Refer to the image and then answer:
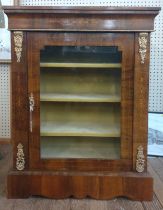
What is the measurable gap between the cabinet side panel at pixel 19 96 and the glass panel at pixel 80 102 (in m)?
0.07

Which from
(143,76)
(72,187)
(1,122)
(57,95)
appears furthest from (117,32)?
(1,122)

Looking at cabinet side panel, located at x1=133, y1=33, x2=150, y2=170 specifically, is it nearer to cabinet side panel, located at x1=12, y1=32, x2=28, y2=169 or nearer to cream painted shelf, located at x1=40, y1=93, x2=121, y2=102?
cream painted shelf, located at x1=40, y1=93, x2=121, y2=102

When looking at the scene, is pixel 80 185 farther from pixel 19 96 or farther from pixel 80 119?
pixel 19 96

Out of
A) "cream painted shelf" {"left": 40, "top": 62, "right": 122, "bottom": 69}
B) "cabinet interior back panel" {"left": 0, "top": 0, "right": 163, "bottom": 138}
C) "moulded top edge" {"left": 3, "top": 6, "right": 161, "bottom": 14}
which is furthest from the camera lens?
"cabinet interior back panel" {"left": 0, "top": 0, "right": 163, "bottom": 138}

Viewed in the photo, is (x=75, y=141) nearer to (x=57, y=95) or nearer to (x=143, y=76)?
(x=57, y=95)

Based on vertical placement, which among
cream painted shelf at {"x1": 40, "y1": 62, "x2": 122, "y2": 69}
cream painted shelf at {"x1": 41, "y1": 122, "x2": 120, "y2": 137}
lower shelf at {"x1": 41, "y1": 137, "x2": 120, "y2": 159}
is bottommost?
lower shelf at {"x1": 41, "y1": 137, "x2": 120, "y2": 159}

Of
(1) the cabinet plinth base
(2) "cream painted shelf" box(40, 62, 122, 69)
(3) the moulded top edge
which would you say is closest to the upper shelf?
(3) the moulded top edge

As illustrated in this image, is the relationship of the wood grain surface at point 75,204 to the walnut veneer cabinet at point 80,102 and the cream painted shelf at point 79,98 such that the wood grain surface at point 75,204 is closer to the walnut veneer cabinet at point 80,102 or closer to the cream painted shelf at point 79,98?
the walnut veneer cabinet at point 80,102

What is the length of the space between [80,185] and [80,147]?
0.16 m

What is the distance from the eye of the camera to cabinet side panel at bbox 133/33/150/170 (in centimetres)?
113

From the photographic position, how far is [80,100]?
1.22 m

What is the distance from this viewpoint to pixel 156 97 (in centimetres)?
176

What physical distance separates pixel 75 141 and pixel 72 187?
7.5 inches

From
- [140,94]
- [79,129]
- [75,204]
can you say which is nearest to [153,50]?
[140,94]
